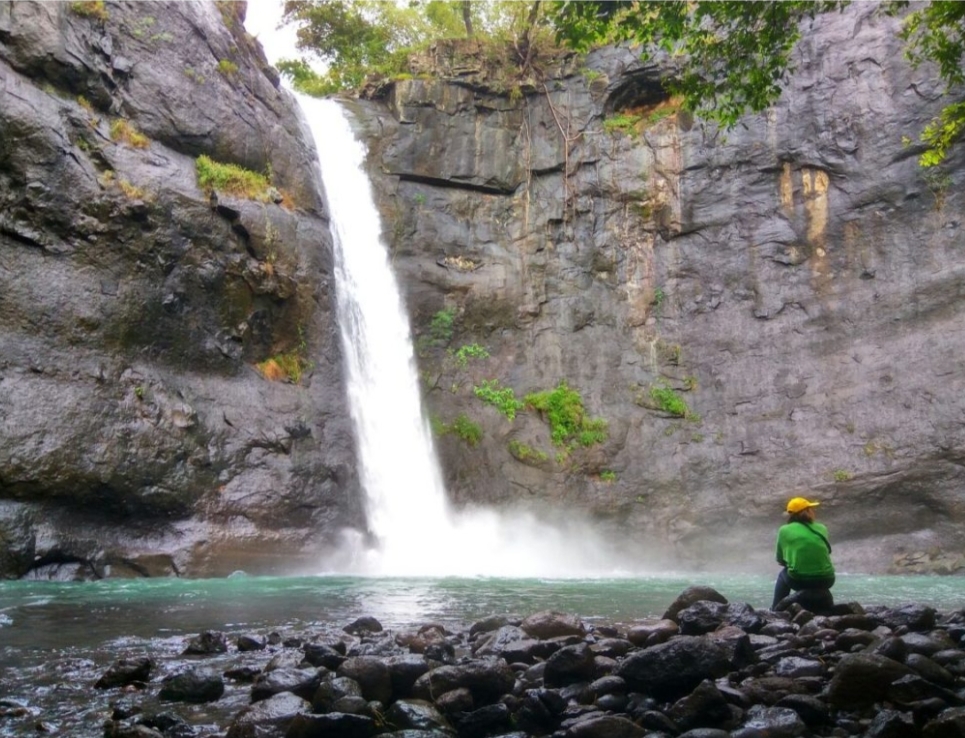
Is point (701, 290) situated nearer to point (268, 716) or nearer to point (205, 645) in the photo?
point (205, 645)

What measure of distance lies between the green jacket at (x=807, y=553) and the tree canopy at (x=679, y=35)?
11.6 feet

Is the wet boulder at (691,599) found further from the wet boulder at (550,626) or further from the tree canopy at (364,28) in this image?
the tree canopy at (364,28)

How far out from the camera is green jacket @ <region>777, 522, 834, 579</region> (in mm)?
7008

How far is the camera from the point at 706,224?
20.4m

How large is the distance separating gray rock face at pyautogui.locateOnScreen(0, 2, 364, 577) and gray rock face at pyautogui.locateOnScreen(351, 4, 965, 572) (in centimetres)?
426

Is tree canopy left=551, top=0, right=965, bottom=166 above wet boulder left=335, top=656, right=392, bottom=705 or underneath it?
above

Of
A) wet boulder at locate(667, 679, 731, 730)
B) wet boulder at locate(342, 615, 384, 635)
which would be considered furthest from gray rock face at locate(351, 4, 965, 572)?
wet boulder at locate(667, 679, 731, 730)

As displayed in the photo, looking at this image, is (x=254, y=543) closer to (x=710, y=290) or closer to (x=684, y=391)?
(x=684, y=391)

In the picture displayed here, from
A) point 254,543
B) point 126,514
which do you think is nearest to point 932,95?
point 254,543

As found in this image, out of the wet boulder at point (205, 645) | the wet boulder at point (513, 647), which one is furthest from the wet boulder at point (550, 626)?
Answer: the wet boulder at point (205, 645)

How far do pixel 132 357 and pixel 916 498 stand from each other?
14.5 metres

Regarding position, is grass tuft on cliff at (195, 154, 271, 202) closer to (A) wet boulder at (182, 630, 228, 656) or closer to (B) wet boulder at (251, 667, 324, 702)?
(A) wet boulder at (182, 630, 228, 656)

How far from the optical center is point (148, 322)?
14086 millimetres

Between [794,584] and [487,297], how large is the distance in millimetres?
14143
